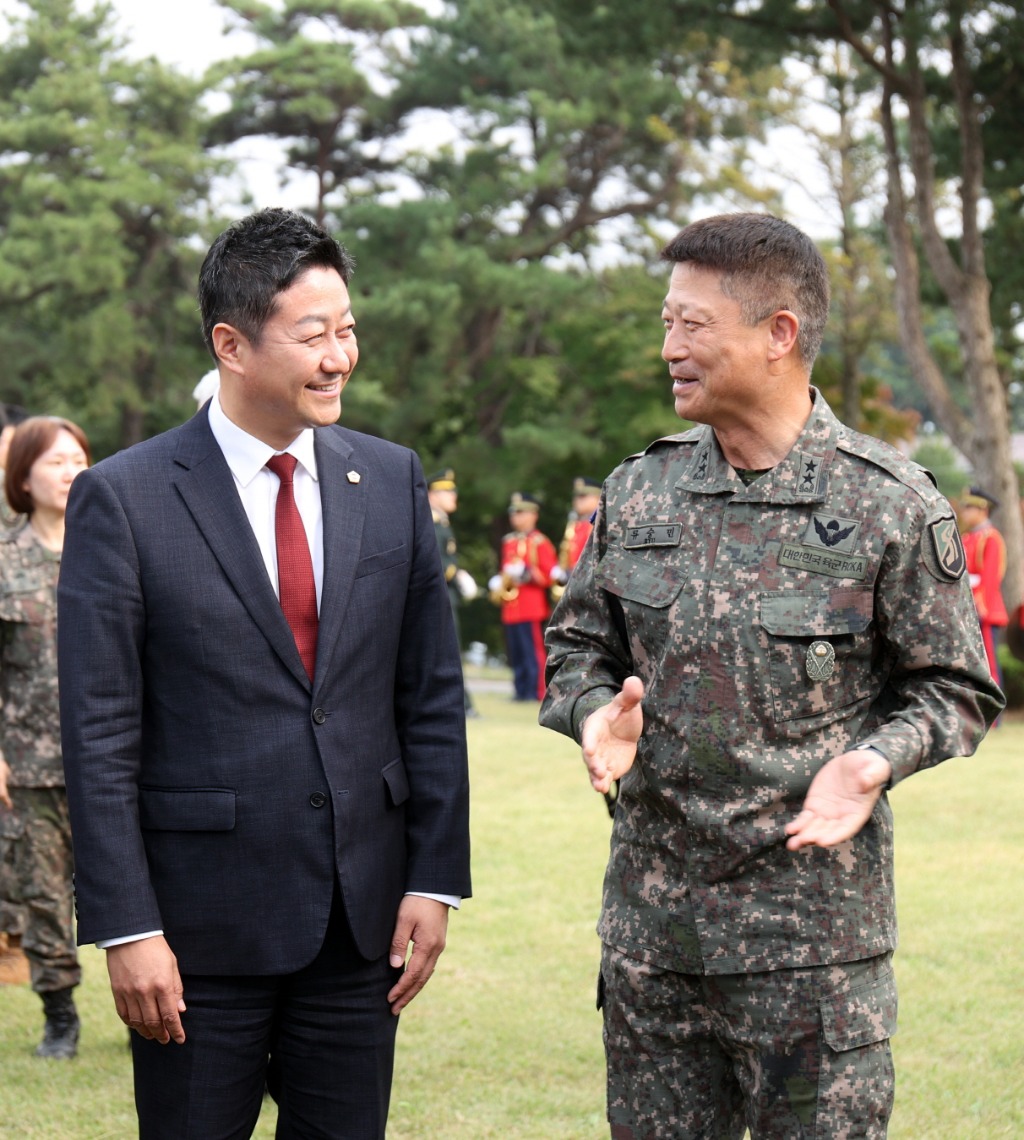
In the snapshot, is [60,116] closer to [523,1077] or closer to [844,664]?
[523,1077]

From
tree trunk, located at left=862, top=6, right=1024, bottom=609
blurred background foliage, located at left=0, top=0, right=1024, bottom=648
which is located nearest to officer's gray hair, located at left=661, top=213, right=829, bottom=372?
tree trunk, located at left=862, top=6, right=1024, bottom=609

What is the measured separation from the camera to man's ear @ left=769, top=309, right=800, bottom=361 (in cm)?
265

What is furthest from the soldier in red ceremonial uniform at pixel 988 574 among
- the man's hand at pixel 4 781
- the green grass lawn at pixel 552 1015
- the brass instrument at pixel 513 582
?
the man's hand at pixel 4 781

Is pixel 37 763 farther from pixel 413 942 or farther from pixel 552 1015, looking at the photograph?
pixel 413 942

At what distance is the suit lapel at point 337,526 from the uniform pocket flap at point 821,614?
2.42ft

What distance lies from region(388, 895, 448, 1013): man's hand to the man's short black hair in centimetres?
106

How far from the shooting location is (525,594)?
1634cm

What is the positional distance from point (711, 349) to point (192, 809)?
1191 mm

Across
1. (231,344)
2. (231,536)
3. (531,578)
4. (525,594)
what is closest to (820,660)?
(231,536)

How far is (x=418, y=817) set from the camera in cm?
284

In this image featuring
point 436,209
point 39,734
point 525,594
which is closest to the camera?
point 39,734

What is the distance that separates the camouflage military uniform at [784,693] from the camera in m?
2.56

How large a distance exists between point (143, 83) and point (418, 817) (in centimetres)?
2314

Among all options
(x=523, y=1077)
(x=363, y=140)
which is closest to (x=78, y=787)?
(x=523, y=1077)
